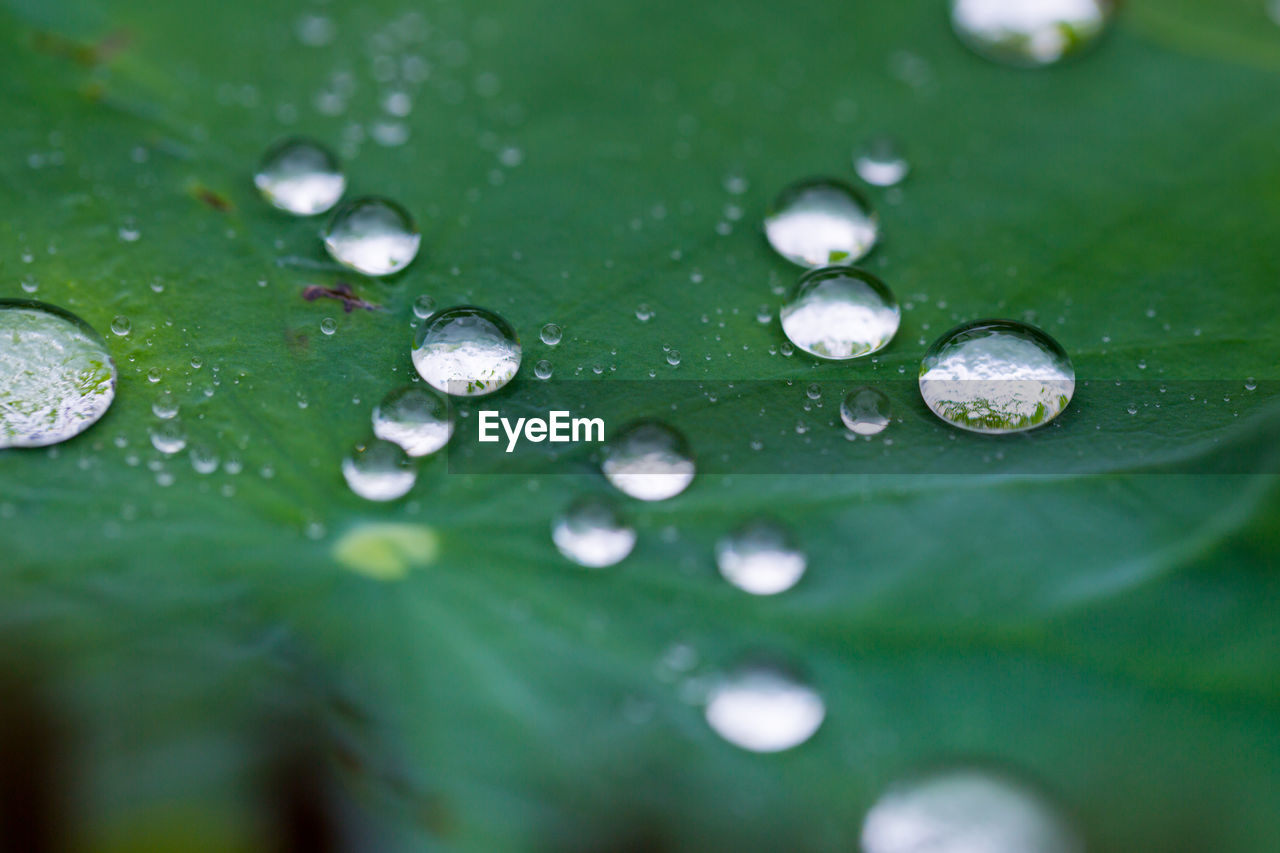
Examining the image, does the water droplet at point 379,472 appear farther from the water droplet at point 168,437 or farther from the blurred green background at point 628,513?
the water droplet at point 168,437

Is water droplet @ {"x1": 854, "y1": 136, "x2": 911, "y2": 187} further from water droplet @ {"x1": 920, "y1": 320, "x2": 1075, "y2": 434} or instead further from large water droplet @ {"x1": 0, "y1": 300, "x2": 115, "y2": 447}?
large water droplet @ {"x1": 0, "y1": 300, "x2": 115, "y2": 447}

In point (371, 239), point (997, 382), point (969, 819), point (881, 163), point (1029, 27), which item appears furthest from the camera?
point (1029, 27)

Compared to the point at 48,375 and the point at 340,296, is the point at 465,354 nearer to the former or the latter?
the point at 340,296

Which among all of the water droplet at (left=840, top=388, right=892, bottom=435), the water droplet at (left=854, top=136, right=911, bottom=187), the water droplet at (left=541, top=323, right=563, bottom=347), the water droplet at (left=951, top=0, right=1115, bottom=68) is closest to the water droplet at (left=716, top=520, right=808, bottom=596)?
the water droplet at (left=840, top=388, right=892, bottom=435)

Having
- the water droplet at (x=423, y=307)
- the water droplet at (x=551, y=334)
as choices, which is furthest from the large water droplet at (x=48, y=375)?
the water droplet at (x=551, y=334)

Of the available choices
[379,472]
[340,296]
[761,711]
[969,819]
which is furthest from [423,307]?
[969,819]

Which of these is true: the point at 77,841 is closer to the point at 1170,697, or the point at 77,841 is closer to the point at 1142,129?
the point at 1170,697

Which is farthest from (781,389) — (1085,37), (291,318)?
(1085,37)
